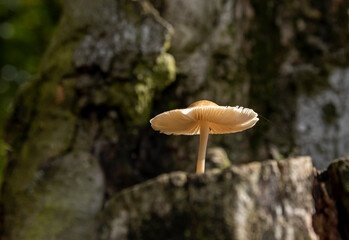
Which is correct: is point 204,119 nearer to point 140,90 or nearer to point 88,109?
point 140,90

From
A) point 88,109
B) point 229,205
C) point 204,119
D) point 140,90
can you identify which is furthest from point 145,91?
point 229,205

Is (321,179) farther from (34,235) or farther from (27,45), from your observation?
(27,45)

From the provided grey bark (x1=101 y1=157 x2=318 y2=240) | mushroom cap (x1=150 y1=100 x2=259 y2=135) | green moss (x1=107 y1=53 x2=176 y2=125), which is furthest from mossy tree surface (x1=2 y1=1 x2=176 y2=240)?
grey bark (x1=101 y1=157 x2=318 y2=240)

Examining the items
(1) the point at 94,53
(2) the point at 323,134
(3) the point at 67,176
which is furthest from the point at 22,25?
(2) the point at 323,134

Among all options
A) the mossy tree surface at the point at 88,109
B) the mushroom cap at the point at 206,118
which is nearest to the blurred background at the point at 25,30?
the mossy tree surface at the point at 88,109

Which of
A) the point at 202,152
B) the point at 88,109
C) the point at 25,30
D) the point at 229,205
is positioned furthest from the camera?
the point at 25,30

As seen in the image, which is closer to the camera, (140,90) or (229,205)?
(229,205)

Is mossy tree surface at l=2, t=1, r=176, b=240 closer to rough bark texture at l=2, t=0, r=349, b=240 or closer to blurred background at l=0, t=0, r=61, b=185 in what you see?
rough bark texture at l=2, t=0, r=349, b=240
